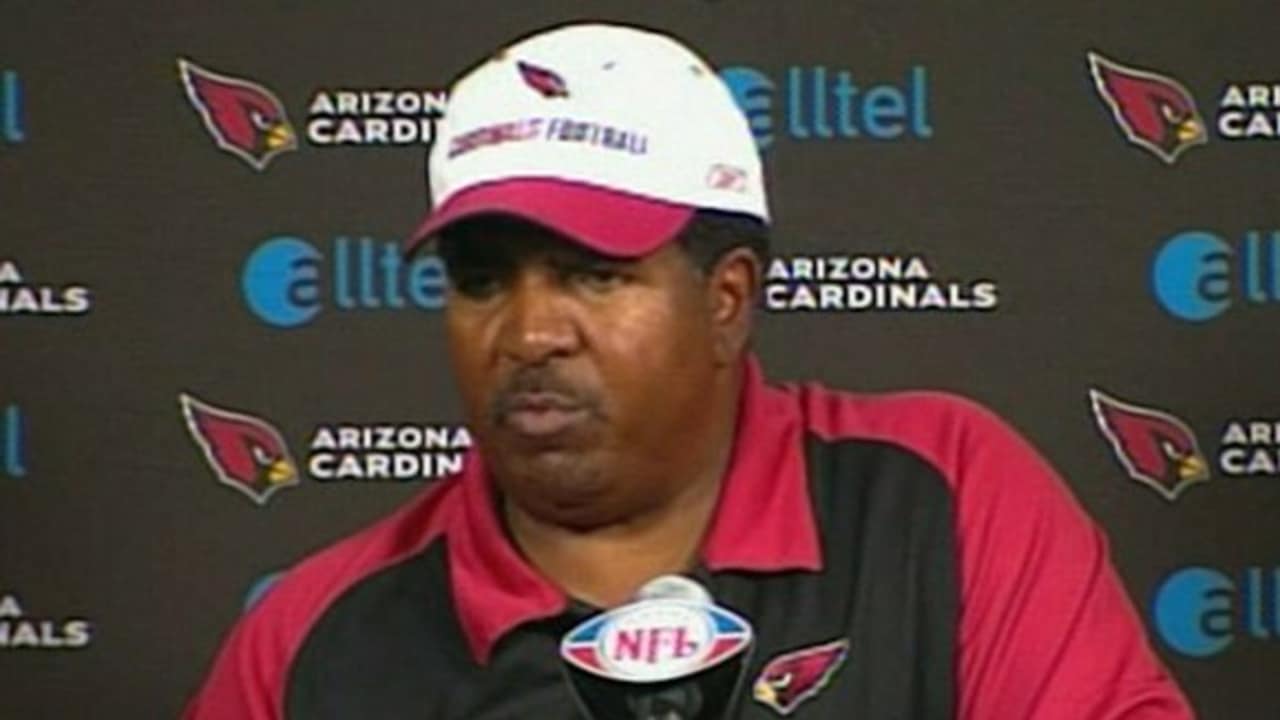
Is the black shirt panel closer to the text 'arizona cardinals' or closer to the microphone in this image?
the microphone

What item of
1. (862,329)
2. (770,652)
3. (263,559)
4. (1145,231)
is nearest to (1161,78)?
(1145,231)

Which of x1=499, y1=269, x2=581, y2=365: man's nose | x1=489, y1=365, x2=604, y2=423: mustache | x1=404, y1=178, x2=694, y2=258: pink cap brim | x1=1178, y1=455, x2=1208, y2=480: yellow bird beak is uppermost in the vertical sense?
x1=404, y1=178, x2=694, y2=258: pink cap brim

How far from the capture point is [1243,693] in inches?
92.7

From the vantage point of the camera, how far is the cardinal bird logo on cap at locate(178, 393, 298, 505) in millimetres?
2367

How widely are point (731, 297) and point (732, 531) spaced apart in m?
0.13

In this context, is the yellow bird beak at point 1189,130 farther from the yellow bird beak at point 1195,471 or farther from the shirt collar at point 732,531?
the shirt collar at point 732,531

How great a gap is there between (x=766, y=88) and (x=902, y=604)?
36.2 inches

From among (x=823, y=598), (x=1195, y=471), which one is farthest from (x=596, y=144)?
(x=1195, y=471)

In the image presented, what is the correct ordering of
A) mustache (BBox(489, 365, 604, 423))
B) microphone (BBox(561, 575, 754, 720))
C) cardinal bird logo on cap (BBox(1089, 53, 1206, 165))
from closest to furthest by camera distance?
microphone (BBox(561, 575, 754, 720)) → mustache (BBox(489, 365, 604, 423)) → cardinal bird logo on cap (BBox(1089, 53, 1206, 165))

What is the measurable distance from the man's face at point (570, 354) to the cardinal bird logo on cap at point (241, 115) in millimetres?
915

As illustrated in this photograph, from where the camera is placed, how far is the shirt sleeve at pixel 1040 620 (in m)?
1.46

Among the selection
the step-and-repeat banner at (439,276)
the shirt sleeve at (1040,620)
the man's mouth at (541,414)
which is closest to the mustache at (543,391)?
the man's mouth at (541,414)

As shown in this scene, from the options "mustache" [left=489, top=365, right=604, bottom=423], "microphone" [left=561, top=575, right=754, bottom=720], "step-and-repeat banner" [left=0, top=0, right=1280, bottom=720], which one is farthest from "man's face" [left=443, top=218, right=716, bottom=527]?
"step-and-repeat banner" [left=0, top=0, right=1280, bottom=720]

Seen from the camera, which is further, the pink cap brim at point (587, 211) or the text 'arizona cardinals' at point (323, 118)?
the text 'arizona cardinals' at point (323, 118)
